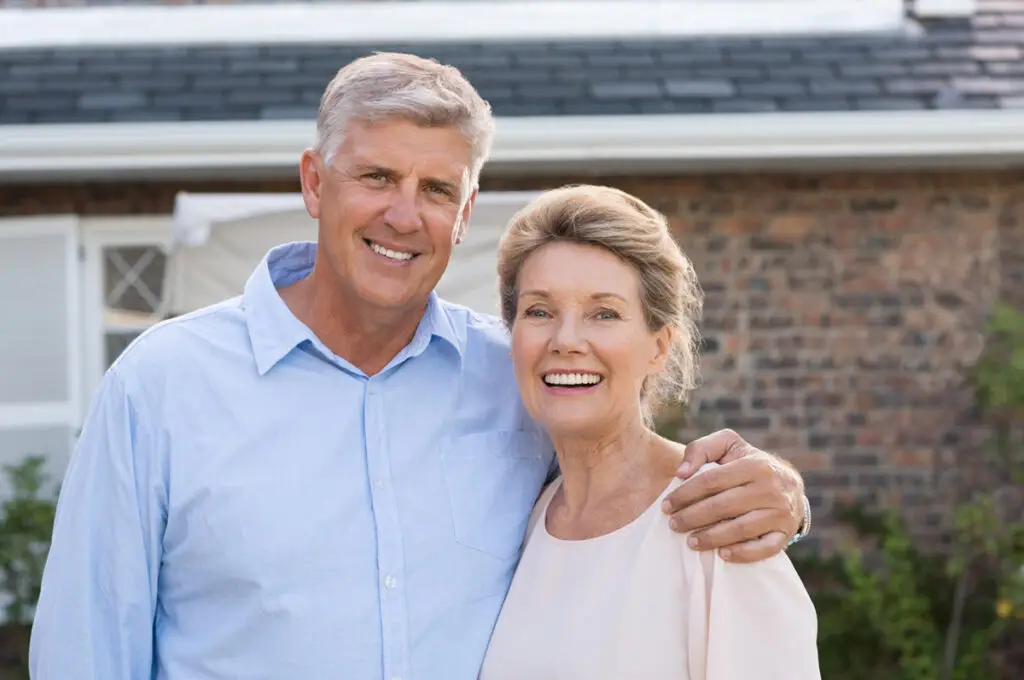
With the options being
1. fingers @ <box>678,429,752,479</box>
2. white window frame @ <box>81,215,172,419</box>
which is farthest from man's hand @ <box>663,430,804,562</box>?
white window frame @ <box>81,215,172,419</box>

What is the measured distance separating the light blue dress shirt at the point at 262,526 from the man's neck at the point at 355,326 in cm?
5

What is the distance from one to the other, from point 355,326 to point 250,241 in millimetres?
3541

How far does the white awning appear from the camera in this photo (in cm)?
586

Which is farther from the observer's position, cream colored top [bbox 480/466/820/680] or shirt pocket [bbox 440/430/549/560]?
shirt pocket [bbox 440/430/549/560]

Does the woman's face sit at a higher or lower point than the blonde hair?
lower

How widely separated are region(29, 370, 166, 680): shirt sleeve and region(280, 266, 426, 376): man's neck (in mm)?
437

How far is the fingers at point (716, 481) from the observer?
235 centimetres

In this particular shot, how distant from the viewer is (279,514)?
2453 millimetres

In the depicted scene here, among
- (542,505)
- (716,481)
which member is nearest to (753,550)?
(716,481)

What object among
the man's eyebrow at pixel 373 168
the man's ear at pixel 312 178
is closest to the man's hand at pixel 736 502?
the man's eyebrow at pixel 373 168

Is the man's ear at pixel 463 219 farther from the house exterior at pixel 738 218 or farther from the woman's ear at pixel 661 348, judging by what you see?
the house exterior at pixel 738 218

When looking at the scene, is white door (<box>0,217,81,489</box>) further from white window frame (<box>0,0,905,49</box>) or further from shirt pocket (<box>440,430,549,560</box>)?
shirt pocket (<box>440,430,549,560</box>)

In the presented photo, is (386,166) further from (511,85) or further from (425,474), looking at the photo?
(511,85)

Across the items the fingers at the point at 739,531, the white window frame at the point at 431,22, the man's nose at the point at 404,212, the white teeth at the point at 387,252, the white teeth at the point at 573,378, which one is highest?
the white window frame at the point at 431,22
